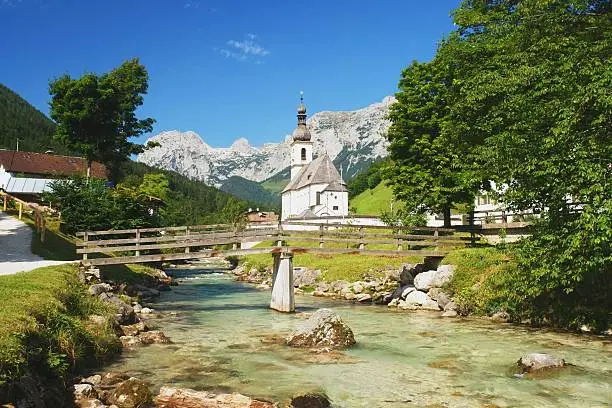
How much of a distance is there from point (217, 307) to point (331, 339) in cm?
1222

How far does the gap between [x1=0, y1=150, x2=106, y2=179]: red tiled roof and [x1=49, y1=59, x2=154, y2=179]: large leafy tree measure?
31154 mm

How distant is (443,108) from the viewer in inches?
1352

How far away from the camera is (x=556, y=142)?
1725 cm

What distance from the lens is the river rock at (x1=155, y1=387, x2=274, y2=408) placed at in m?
10.9

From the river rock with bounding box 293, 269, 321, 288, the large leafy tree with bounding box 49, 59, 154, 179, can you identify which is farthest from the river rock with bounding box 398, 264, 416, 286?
the large leafy tree with bounding box 49, 59, 154, 179

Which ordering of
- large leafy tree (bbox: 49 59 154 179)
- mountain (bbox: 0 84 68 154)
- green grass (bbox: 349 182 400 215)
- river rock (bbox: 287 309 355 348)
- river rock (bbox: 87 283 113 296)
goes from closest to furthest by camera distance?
river rock (bbox: 287 309 355 348), river rock (bbox: 87 283 113 296), large leafy tree (bbox: 49 59 154 179), green grass (bbox: 349 182 400 215), mountain (bbox: 0 84 68 154)

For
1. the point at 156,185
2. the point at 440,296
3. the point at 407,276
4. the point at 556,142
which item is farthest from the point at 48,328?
the point at 156,185

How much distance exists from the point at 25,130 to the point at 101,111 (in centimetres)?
14300

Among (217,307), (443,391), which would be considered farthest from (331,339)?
(217,307)

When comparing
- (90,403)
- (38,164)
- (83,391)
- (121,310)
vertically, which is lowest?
(90,403)

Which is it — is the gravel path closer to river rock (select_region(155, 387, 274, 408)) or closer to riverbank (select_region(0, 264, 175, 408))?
riverbank (select_region(0, 264, 175, 408))

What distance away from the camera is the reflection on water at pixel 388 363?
12.4 meters

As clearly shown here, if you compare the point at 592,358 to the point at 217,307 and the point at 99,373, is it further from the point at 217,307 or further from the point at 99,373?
the point at 217,307

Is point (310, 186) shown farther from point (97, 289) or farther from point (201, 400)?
point (201, 400)
